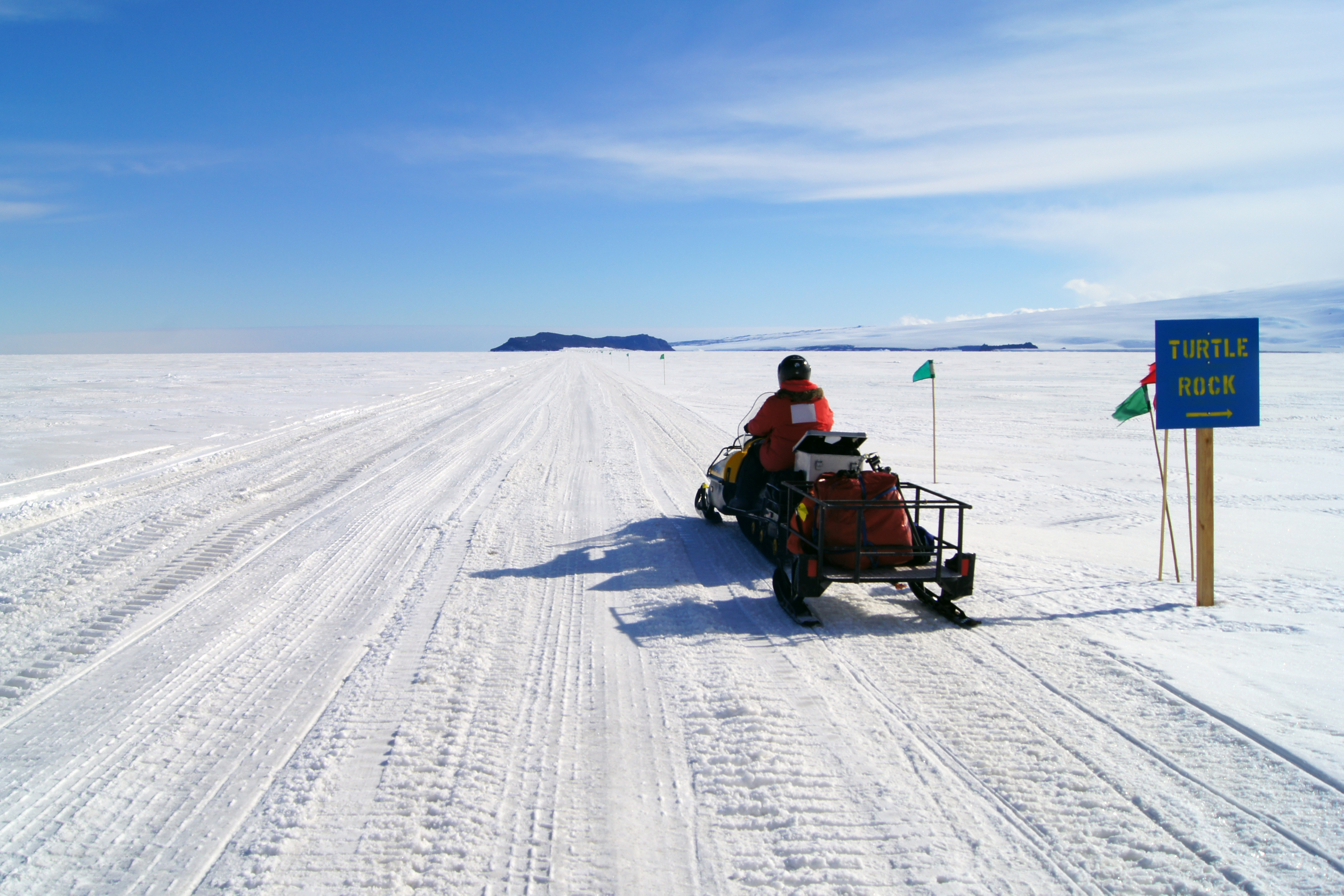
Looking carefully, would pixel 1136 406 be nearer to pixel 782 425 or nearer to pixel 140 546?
pixel 782 425

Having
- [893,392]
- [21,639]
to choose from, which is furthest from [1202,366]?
[893,392]

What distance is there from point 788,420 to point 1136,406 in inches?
121

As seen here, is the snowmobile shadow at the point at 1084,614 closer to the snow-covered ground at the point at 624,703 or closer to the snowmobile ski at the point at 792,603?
the snow-covered ground at the point at 624,703

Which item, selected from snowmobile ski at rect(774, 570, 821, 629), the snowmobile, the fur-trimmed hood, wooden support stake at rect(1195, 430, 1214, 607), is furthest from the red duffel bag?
wooden support stake at rect(1195, 430, 1214, 607)

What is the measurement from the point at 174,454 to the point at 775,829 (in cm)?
1198

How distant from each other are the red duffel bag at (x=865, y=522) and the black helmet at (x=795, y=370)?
1626 mm

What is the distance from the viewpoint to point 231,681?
4.01 meters

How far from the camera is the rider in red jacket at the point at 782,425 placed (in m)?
6.55

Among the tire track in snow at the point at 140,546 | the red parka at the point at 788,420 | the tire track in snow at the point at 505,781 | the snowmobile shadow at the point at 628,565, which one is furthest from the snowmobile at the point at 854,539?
the tire track in snow at the point at 140,546

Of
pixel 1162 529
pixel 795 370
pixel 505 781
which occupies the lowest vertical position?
pixel 505 781

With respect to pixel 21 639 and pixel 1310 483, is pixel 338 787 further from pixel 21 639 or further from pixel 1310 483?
pixel 1310 483

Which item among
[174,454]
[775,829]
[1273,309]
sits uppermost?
[1273,309]

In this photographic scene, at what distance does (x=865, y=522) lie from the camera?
16.7 ft

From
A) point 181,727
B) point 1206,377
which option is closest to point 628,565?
point 181,727
